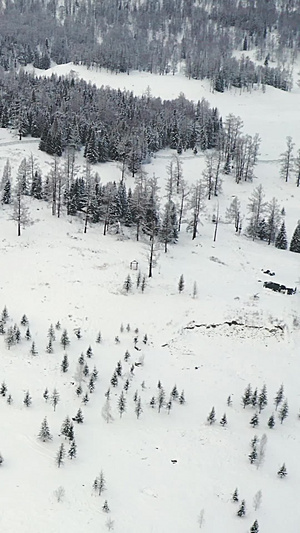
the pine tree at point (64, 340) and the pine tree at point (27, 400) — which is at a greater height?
the pine tree at point (27, 400)

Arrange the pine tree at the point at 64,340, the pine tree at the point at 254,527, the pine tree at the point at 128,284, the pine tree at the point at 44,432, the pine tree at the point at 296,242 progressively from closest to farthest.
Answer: the pine tree at the point at 254,527
the pine tree at the point at 44,432
the pine tree at the point at 64,340
the pine tree at the point at 128,284
the pine tree at the point at 296,242

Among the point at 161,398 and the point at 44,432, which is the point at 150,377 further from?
the point at 44,432

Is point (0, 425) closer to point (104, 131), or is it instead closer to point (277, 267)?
point (277, 267)

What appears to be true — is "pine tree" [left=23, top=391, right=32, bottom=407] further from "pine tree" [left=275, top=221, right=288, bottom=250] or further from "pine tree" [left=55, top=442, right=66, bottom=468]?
"pine tree" [left=275, top=221, right=288, bottom=250]

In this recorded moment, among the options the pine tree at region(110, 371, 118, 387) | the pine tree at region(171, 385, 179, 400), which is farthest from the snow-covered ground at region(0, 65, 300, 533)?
the pine tree at region(171, 385, 179, 400)

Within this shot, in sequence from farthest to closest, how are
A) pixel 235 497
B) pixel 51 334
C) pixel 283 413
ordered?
1. pixel 51 334
2. pixel 283 413
3. pixel 235 497

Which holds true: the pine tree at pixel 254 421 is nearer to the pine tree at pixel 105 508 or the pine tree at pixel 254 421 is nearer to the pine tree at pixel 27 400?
the pine tree at pixel 105 508

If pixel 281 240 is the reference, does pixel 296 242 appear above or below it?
above

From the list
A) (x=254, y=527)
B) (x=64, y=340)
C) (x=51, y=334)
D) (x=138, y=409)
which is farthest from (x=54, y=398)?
(x=254, y=527)

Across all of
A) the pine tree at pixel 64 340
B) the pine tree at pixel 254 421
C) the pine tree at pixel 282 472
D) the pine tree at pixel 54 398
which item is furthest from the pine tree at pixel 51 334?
the pine tree at pixel 282 472
